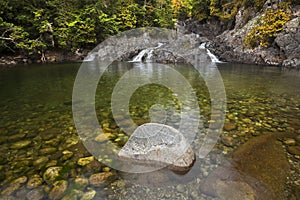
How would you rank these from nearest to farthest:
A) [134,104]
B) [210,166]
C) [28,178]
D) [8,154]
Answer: [28,178] < [210,166] < [8,154] < [134,104]

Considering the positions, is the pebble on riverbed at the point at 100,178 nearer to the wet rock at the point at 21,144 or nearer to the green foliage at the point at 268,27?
the wet rock at the point at 21,144

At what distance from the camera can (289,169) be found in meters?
2.31

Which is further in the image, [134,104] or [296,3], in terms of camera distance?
[296,3]

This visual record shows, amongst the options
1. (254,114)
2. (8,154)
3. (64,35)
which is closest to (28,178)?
(8,154)

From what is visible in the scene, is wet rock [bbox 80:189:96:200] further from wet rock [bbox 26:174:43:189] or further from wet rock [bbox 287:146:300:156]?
wet rock [bbox 287:146:300:156]

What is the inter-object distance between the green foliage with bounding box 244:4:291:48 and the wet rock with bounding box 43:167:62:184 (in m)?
16.4

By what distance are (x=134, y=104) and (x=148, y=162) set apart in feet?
8.67

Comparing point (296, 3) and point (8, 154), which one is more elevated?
point (296, 3)

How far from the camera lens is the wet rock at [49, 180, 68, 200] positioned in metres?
1.94

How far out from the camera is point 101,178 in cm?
221

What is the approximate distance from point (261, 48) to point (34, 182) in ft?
55.5

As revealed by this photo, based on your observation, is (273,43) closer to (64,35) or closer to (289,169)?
(289,169)

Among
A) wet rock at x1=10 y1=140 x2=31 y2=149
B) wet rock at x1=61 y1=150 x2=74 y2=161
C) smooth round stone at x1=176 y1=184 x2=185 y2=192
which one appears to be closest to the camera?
smooth round stone at x1=176 y1=184 x2=185 y2=192

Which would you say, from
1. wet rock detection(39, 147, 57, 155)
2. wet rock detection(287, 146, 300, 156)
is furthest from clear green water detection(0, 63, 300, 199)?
wet rock detection(287, 146, 300, 156)
